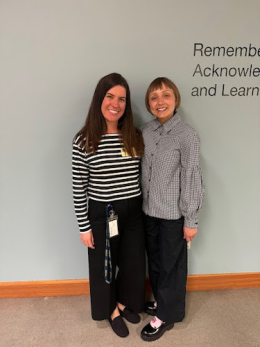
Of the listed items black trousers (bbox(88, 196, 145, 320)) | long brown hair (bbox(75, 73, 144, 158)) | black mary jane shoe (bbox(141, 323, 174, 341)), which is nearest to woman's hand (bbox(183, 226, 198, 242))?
black trousers (bbox(88, 196, 145, 320))

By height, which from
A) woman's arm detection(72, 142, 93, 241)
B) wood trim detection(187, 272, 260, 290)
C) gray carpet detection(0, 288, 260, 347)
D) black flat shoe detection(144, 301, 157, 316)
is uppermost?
woman's arm detection(72, 142, 93, 241)

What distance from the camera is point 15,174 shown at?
1724 mm

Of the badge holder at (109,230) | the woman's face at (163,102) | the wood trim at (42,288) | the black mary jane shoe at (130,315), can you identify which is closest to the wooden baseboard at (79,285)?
the wood trim at (42,288)

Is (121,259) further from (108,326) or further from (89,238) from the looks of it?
(108,326)

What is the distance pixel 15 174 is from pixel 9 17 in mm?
917

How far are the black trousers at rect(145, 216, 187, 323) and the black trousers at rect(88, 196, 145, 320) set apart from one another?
8 centimetres

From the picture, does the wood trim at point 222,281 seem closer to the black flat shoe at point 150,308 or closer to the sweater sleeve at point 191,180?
the black flat shoe at point 150,308

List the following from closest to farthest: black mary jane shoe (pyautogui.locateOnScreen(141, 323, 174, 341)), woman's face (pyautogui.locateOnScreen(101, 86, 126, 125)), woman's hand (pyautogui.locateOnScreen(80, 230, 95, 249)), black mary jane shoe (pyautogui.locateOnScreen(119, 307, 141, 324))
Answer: woman's face (pyautogui.locateOnScreen(101, 86, 126, 125)), woman's hand (pyautogui.locateOnScreen(80, 230, 95, 249)), black mary jane shoe (pyautogui.locateOnScreen(141, 323, 174, 341)), black mary jane shoe (pyautogui.locateOnScreen(119, 307, 141, 324))

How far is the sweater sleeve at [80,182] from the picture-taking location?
1401mm

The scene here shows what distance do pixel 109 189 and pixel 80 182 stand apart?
→ 16 centimetres

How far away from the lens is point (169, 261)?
1.56 metres

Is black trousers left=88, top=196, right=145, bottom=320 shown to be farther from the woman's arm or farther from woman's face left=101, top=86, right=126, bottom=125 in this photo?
woman's face left=101, top=86, right=126, bottom=125

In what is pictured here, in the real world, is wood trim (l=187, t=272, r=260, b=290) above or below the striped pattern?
below

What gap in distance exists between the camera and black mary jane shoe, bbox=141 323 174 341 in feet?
5.21
